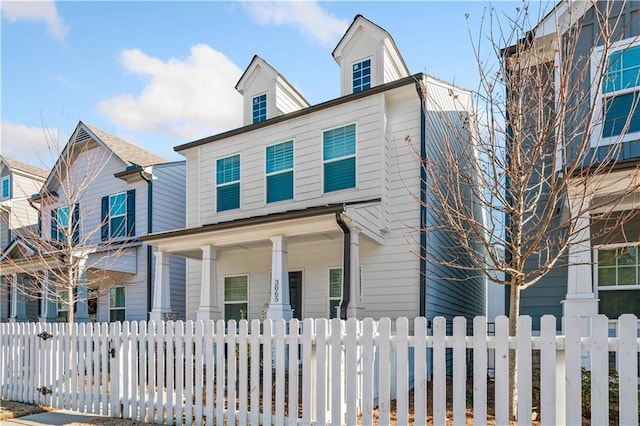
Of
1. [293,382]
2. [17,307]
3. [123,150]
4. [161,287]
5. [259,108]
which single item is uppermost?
[259,108]

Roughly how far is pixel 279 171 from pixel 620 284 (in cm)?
794

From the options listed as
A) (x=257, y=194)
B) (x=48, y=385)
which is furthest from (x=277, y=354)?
(x=257, y=194)

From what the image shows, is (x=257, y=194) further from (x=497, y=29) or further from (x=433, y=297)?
(x=497, y=29)

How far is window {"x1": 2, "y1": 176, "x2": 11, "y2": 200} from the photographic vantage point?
21047mm

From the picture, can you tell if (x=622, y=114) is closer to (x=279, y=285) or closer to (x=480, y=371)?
(x=480, y=371)

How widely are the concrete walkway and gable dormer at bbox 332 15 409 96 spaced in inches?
350

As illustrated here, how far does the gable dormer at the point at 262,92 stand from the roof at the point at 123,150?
16.8 feet

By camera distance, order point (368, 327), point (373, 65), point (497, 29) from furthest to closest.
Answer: point (373, 65) → point (497, 29) → point (368, 327)

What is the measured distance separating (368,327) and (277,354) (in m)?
1.23

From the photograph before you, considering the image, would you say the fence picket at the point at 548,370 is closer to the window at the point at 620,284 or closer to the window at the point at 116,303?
the window at the point at 620,284

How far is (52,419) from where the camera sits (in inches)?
264

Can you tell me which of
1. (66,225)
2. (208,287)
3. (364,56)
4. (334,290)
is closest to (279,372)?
(334,290)

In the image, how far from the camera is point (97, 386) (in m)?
6.86

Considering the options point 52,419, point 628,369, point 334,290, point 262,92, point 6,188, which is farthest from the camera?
point 6,188
